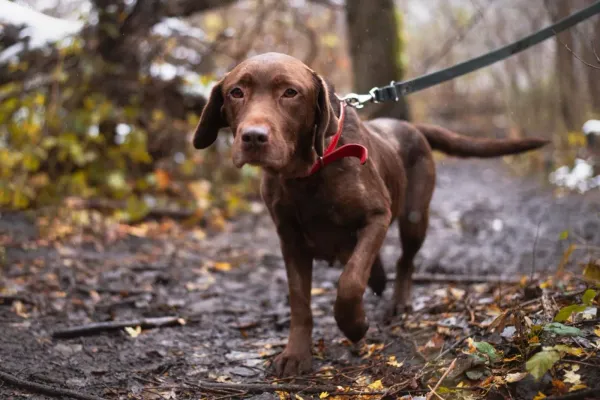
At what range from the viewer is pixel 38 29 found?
6.29 m

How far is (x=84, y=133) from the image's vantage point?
698 cm

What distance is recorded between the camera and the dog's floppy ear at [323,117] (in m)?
3.08

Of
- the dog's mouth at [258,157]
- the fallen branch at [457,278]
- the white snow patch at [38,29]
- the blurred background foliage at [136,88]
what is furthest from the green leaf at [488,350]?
the white snow patch at [38,29]

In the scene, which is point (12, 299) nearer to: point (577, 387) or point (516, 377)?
point (516, 377)


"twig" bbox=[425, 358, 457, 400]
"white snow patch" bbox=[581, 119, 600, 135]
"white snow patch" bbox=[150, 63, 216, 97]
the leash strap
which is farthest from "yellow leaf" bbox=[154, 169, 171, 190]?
"twig" bbox=[425, 358, 457, 400]

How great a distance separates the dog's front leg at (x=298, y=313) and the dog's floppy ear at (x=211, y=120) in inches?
27.2

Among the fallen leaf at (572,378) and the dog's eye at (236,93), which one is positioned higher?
the dog's eye at (236,93)

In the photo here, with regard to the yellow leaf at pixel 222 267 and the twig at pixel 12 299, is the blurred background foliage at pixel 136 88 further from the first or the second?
the twig at pixel 12 299

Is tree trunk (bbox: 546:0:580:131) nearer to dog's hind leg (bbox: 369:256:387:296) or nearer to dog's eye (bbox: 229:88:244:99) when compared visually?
dog's hind leg (bbox: 369:256:387:296)

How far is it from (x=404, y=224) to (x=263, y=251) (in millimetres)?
2297

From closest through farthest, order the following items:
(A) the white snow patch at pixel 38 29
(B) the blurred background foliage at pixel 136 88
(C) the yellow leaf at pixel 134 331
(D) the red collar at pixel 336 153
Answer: (D) the red collar at pixel 336 153
(C) the yellow leaf at pixel 134 331
(A) the white snow patch at pixel 38 29
(B) the blurred background foliage at pixel 136 88

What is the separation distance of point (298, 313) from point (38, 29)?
4.45 meters

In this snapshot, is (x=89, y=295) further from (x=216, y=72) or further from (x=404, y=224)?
(x=216, y=72)

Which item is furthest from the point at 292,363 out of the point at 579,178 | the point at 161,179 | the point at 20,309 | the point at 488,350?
the point at 579,178
